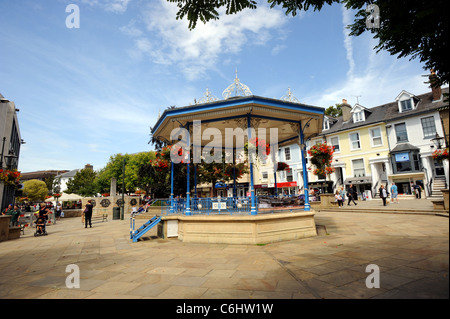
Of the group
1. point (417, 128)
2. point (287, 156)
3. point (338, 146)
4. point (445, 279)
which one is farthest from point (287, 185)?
point (445, 279)

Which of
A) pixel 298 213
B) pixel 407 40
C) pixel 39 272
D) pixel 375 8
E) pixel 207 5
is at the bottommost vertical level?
pixel 39 272

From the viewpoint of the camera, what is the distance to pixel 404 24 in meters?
2.87

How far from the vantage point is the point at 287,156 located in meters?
34.6

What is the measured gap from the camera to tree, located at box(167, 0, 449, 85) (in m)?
2.54

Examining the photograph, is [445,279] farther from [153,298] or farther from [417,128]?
[417,128]

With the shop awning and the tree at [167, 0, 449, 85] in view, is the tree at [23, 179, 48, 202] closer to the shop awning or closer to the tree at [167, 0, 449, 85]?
the shop awning

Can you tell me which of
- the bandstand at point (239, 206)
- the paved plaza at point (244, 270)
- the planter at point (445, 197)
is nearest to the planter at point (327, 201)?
the planter at point (445, 197)

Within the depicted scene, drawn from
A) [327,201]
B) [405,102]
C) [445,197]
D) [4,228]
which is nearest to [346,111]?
[405,102]

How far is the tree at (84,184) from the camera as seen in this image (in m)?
56.0

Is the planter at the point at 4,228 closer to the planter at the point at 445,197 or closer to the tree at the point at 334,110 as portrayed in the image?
the planter at the point at 445,197

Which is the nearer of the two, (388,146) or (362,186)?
(388,146)

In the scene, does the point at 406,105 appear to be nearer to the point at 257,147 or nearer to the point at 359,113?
the point at 359,113

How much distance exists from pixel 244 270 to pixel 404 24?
193 inches

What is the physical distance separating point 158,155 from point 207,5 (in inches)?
437
